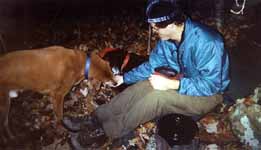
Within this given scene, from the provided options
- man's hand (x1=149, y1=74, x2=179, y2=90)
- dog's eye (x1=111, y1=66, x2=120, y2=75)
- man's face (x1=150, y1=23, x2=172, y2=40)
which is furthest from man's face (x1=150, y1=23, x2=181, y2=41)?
dog's eye (x1=111, y1=66, x2=120, y2=75)

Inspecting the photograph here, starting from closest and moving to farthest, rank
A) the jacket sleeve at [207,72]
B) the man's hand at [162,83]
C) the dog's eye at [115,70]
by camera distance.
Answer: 1. the jacket sleeve at [207,72]
2. the man's hand at [162,83]
3. the dog's eye at [115,70]

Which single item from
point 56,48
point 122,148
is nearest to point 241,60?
point 122,148

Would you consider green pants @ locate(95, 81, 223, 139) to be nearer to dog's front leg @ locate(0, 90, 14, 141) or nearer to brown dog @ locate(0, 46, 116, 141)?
Result: brown dog @ locate(0, 46, 116, 141)

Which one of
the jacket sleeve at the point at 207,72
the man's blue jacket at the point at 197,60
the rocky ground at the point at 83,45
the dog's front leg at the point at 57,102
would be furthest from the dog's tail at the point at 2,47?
the jacket sleeve at the point at 207,72

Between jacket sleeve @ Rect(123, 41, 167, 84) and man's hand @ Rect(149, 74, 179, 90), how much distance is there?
0.25 feet

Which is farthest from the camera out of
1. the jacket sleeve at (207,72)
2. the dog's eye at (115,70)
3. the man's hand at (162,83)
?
the dog's eye at (115,70)

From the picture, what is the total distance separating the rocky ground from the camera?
3.15 metres

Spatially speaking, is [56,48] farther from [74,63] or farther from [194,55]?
[194,55]

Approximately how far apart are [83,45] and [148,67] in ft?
1.83

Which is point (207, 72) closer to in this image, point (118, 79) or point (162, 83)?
point (162, 83)

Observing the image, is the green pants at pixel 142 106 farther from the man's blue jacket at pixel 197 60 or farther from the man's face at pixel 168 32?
the man's face at pixel 168 32

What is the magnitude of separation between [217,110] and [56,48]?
4.63ft

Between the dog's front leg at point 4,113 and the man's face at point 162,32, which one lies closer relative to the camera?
the man's face at point 162,32

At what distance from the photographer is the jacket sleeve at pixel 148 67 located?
3.12 meters
